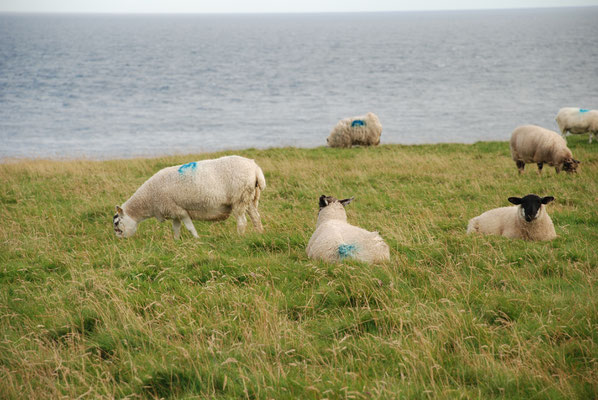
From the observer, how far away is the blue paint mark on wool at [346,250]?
670 cm

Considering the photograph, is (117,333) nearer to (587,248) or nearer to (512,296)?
(512,296)

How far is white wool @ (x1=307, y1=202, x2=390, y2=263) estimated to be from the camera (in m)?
6.76

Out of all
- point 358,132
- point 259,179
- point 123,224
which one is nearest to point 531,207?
point 259,179

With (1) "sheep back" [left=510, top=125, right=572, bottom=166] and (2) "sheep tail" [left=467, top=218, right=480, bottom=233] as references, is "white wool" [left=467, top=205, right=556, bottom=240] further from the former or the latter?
(1) "sheep back" [left=510, top=125, right=572, bottom=166]

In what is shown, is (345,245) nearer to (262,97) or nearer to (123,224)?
(123,224)

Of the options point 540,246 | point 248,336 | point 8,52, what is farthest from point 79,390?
point 8,52

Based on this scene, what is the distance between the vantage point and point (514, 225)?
340 inches

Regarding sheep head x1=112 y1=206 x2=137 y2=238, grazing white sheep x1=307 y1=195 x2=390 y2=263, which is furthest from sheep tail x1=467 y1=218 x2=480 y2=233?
sheep head x1=112 y1=206 x2=137 y2=238

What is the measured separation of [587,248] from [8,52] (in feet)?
405

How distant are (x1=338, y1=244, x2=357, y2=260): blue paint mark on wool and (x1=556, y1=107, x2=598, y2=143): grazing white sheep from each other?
2041 centimetres

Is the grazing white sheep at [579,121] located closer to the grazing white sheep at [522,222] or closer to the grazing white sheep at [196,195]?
the grazing white sheep at [522,222]

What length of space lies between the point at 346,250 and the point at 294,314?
161 centimetres

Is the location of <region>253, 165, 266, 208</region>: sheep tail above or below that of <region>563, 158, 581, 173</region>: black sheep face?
above

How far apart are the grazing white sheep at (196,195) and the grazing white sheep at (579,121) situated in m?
19.3
